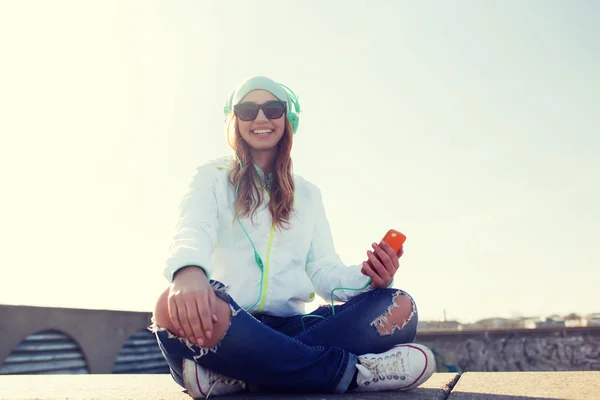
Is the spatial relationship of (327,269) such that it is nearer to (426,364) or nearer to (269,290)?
(269,290)

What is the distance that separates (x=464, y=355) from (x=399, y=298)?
62.3 ft

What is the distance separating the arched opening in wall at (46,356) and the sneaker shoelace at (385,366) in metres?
8.58

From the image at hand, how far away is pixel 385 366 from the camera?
1.99m

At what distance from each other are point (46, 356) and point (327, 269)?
8.96 m

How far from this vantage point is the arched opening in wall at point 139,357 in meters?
11.0

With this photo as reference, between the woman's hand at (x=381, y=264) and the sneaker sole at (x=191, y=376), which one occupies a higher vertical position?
the woman's hand at (x=381, y=264)

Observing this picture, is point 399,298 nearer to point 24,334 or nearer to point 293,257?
point 293,257

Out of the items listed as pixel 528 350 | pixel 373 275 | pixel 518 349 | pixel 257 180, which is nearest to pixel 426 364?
pixel 373 275

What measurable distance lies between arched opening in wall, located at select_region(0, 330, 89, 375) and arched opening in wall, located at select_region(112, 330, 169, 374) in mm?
955

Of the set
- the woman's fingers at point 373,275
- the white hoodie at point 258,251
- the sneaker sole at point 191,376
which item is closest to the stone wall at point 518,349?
the white hoodie at point 258,251

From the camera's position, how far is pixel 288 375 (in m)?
1.88

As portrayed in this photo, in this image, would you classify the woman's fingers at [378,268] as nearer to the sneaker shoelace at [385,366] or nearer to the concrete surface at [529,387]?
the sneaker shoelace at [385,366]

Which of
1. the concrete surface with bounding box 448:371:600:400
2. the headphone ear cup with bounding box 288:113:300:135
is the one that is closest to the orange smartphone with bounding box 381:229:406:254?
the concrete surface with bounding box 448:371:600:400

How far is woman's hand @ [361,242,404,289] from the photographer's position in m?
2.11
